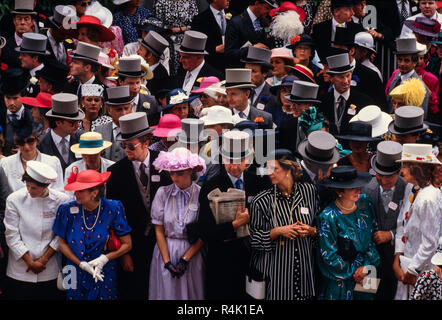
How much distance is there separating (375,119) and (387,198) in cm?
123

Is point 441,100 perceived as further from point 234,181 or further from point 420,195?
point 234,181

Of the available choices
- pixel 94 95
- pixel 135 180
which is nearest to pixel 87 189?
pixel 135 180

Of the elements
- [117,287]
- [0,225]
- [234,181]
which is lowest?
[117,287]

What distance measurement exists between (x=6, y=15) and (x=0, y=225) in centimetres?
450

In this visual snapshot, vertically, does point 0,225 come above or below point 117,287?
above

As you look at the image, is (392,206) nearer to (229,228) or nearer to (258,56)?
(229,228)

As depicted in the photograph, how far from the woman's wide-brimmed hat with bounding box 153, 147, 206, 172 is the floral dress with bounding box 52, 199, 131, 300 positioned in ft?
1.79

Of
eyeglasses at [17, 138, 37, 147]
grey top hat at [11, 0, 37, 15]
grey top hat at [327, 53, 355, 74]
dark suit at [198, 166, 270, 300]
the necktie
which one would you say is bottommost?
dark suit at [198, 166, 270, 300]

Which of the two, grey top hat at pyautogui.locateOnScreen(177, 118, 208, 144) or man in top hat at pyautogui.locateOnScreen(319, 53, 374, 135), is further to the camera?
man in top hat at pyautogui.locateOnScreen(319, 53, 374, 135)

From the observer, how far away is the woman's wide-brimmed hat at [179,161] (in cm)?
655

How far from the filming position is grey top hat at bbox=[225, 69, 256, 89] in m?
8.07

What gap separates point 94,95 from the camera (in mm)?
8266

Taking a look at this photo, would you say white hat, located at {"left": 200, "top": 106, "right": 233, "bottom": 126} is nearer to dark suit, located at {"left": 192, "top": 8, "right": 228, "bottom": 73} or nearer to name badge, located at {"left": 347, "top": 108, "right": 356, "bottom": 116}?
name badge, located at {"left": 347, "top": 108, "right": 356, "bottom": 116}

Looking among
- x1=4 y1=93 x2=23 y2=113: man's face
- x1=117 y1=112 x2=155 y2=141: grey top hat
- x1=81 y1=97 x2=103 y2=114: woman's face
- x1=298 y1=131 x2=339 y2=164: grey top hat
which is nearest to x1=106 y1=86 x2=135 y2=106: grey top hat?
x1=81 y1=97 x2=103 y2=114: woman's face
